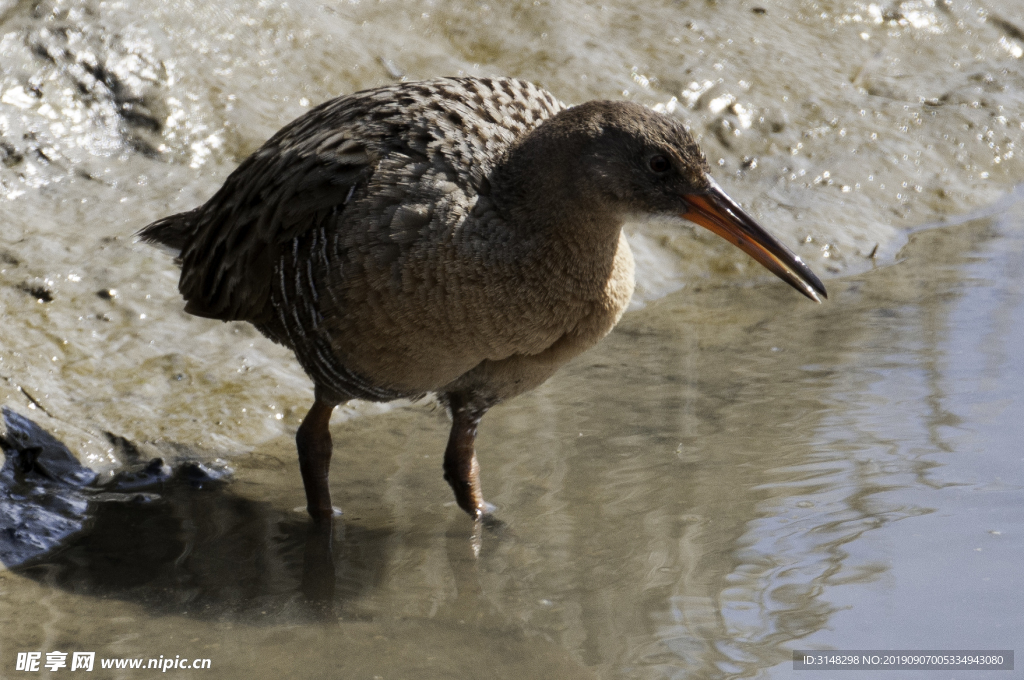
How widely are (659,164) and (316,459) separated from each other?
5.47ft

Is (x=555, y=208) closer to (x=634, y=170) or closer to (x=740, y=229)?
(x=634, y=170)

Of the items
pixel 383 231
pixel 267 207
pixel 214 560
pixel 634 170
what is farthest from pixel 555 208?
pixel 214 560

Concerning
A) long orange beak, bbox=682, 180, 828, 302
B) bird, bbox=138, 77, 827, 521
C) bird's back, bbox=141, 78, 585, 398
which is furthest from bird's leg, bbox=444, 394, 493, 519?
long orange beak, bbox=682, 180, 828, 302

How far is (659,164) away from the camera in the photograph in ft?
12.0

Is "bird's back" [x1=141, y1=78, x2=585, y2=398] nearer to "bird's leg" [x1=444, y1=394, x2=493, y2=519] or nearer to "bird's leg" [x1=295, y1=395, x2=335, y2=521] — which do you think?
"bird's leg" [x1=295, y1=395, x2=335, y2=521]

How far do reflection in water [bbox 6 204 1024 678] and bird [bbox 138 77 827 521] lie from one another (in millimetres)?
604

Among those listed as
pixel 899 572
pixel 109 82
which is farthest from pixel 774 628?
pixel 109 82

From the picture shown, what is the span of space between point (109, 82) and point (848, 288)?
394cm

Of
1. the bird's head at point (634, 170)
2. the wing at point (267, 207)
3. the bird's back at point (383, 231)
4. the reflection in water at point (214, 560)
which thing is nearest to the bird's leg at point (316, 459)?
the reflection in water at point (214, 560)

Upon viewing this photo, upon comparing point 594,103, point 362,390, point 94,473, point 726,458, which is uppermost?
point 594,103

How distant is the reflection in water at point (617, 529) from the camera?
352 centimetres

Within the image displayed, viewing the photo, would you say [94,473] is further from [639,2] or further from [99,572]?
[639,2]

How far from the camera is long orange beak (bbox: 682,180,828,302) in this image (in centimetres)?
373

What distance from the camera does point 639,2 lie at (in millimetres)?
7438
